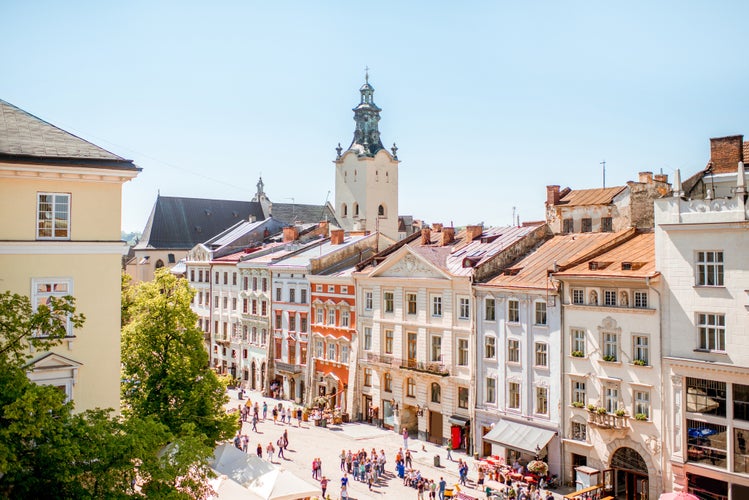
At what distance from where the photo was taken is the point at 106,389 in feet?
63.3

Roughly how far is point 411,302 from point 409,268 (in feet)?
7.64

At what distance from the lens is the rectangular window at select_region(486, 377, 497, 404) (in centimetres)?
3938

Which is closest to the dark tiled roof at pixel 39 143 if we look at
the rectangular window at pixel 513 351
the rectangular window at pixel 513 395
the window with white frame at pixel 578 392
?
the window with white frame at pixel 578 392

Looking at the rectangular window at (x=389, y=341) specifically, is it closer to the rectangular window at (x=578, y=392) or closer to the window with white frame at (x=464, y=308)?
the window with white frame at (x=464, y=308)

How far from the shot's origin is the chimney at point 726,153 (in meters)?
35.1

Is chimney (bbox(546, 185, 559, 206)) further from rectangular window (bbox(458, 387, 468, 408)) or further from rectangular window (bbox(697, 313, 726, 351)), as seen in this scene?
rectangular window (bbox(697, 313, 726, 351))

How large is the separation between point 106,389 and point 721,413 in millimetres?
24860

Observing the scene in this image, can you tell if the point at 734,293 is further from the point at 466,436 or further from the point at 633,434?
the point at 466,436

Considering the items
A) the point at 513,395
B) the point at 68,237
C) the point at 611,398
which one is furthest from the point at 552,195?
the point at 68,237

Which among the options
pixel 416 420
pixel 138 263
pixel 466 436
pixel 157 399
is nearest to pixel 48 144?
pixel 157 399

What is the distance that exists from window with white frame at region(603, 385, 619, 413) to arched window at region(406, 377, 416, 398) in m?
14.8

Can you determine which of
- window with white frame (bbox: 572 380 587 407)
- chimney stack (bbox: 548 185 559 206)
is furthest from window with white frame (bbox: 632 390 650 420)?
chimney stack (bbox: 548 185 559 206)

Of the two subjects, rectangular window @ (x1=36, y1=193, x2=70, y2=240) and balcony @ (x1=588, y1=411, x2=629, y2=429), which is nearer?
rectangular window @ (x1=36, y1=193, x2=70, y2=240)

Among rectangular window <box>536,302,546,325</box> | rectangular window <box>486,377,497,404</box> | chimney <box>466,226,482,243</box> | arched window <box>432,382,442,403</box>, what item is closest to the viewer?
rectangular window <box>536,302,546,325</box>
